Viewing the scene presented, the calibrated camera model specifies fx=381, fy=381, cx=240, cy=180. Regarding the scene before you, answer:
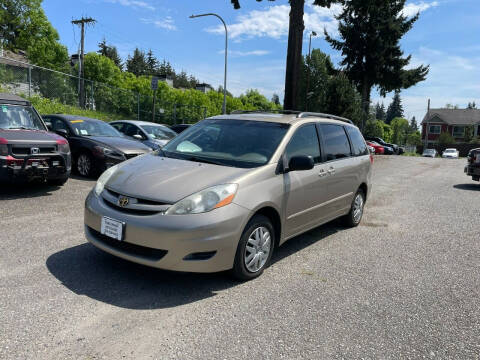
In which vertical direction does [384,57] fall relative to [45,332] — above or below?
above

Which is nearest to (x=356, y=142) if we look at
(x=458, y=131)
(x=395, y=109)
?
(x=458, y=131)

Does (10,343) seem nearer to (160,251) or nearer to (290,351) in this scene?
(160,251)

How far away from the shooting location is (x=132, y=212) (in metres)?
3.41

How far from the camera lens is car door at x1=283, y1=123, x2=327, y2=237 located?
4.24m

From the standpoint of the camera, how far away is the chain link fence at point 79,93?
698 inches

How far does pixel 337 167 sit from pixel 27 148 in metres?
5.16

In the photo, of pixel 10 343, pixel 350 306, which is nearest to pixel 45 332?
pixel 10 343

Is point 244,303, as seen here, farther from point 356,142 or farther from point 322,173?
point 356,142

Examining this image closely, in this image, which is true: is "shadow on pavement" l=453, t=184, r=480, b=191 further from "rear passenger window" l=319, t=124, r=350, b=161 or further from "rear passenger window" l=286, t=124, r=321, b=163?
"rear passenger window" l=286, t=124, r=321, b=163

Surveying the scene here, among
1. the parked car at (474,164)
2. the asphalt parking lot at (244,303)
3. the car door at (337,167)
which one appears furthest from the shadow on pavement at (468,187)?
the car door at (337,167)

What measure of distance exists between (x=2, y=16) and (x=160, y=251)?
1833 inches

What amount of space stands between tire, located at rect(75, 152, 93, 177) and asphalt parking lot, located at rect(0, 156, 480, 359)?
11.3ft

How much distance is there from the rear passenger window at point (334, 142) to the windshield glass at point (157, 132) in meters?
6.80

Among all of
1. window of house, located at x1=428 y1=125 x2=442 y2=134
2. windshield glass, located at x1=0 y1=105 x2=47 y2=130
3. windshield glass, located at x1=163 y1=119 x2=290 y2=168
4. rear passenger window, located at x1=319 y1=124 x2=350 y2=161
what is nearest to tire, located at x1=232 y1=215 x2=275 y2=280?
windshield glass, located at x1=163 y1=119 x2=290 y2=168
